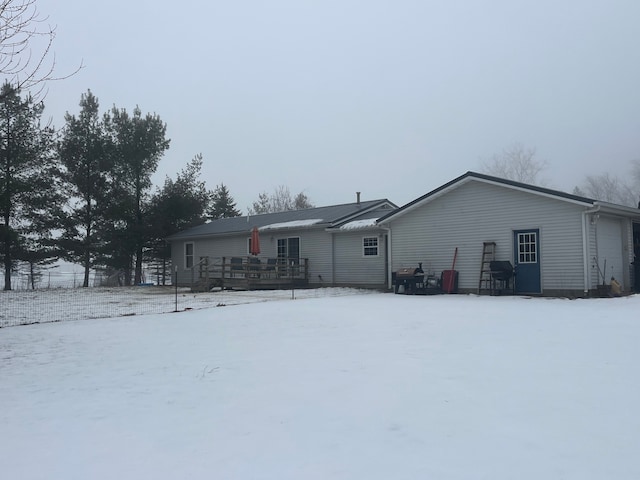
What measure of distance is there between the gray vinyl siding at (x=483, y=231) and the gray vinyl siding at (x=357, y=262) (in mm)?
1024

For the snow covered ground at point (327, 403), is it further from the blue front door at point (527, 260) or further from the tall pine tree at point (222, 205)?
the tall pine tree at point (222, 205)

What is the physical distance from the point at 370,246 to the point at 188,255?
40.7ft

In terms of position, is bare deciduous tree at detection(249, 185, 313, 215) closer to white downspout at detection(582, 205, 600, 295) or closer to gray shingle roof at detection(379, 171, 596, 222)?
gray shingle roof at detection(379, 171, 596, 222)

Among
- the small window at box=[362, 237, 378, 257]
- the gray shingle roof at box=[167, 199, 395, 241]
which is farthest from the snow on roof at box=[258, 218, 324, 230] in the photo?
the small window at box=[362, 237, 378, 257]

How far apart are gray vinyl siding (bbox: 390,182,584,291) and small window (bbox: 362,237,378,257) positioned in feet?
4.02

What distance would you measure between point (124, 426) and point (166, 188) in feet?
97.0

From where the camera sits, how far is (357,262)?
68.2 feet

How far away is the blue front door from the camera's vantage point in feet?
50.3

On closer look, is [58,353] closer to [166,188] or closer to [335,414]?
[335,414]

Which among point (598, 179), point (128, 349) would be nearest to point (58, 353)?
point (128, 349)

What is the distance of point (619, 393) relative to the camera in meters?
4.83

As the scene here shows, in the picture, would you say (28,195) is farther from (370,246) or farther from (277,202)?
(277,202)

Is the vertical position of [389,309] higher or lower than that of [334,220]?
lower

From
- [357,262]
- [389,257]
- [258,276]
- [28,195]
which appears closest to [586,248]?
[389,257]
